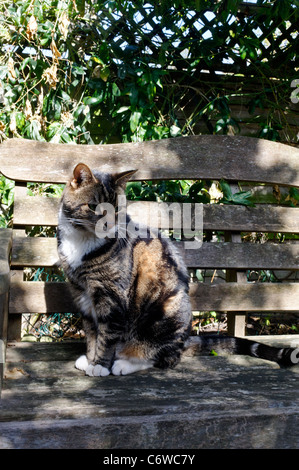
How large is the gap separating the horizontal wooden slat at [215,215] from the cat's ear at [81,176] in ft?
1.27

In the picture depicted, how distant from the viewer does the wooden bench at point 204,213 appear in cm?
229

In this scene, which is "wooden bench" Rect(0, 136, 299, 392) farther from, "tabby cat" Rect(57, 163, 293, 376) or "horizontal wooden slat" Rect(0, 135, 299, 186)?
"tabby cat" Rect(57, 163, 293, 376)

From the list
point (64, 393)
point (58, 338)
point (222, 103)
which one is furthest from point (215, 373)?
point (222, 103)

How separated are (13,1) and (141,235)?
77.8 inches

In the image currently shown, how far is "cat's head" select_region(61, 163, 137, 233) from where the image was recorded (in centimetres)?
193

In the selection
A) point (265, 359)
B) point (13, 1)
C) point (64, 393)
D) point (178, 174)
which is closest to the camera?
point (64, 393)

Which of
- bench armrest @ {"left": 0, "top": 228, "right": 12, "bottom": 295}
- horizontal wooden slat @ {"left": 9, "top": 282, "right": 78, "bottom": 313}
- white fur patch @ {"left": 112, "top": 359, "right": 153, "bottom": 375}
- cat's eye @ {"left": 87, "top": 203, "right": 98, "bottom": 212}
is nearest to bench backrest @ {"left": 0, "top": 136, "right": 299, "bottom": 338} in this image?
horizontal wooden slat @ {"left": 9, "top": 282, "right": 78, "bottom": 313}

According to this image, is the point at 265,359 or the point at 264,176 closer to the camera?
the point at 265,359

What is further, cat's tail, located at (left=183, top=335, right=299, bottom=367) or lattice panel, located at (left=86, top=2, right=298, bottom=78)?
lattice panel, located at (left=86, top=2, right=298, bottom=78)

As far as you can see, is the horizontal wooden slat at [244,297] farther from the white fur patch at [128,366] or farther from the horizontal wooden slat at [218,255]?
the white fur patch at [128,366]

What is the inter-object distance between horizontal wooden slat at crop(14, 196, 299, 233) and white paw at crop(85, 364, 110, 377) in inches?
32.4

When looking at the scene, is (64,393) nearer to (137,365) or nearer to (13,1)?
(137,365)

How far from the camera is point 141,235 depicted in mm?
2141

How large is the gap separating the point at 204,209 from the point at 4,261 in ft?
4.04
